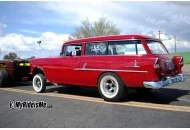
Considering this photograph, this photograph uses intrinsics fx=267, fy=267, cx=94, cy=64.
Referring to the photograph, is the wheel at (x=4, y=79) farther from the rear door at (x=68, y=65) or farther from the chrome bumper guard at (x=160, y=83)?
the chrome bumper guard at (x=160, y=83)

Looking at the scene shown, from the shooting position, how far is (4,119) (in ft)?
18.6

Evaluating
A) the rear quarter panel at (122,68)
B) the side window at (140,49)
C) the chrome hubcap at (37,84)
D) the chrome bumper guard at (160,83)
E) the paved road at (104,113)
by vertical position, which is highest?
the side window at (140,49)

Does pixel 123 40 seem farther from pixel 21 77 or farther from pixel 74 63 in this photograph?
pixel 21 77

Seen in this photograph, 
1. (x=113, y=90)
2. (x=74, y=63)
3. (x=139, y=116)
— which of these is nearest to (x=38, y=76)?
(x=74, y=63)

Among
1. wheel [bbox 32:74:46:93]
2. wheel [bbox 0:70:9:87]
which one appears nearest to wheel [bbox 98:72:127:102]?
wheel [bbox 32:74:46:93]

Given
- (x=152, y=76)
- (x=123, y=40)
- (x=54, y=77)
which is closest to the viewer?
(x=152, y=76)

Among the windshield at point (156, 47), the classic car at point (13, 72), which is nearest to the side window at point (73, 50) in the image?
the windshield at point (156, 47)

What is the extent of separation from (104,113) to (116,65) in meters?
1.58

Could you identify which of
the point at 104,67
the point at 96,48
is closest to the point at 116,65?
the point at 104,67

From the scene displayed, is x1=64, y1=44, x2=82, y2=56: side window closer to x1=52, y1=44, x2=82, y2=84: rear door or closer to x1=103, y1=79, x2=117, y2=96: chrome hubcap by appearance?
x1=52, y1=44, x2=82, y2=84: rear door

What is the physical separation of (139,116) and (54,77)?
4002 mm

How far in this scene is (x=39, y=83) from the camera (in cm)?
950

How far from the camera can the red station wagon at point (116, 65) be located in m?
6.59

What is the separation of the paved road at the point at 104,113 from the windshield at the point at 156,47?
1.33 meters
